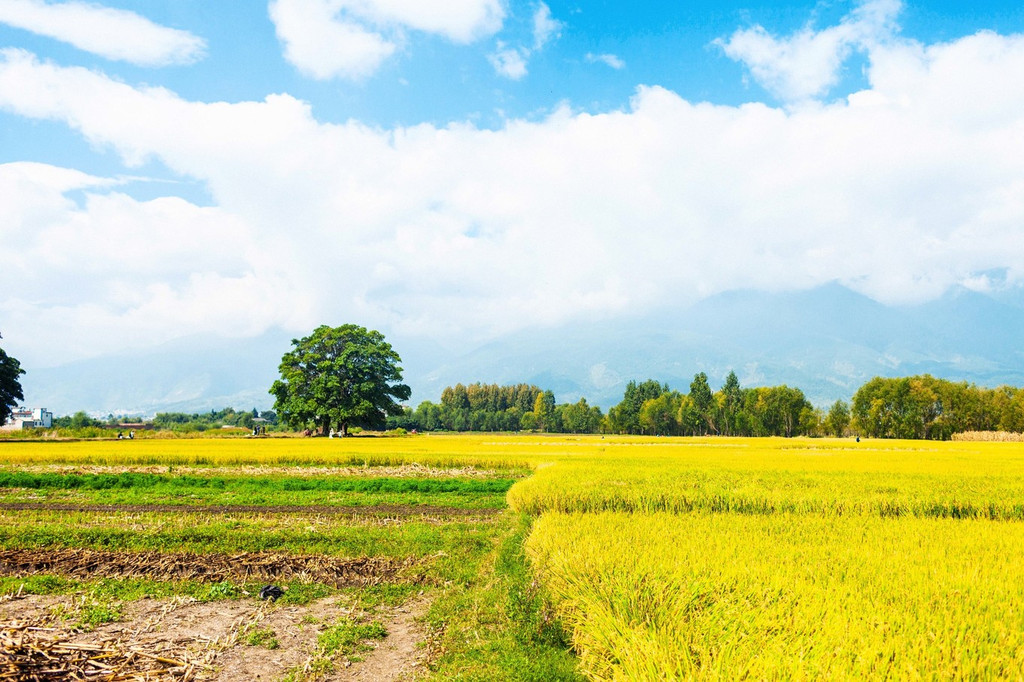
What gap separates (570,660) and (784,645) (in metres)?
3.76

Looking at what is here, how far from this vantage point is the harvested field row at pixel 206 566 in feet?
38.7

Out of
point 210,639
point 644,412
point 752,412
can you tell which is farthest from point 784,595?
point 644,412

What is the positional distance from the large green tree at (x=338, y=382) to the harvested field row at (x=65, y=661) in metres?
68.3

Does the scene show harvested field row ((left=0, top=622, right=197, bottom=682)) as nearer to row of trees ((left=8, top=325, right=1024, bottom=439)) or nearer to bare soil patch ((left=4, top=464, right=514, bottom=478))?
bare soil patch ((left=4, top=464, right=514, bottom=478))

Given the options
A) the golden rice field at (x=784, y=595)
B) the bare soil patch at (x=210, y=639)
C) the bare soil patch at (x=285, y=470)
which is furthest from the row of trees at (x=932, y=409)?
the bare soil patch at (x=210, y=639)

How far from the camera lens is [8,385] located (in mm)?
65750

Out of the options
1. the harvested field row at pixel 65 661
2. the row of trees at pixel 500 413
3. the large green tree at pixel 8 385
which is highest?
the large green tree at pixel 8 385

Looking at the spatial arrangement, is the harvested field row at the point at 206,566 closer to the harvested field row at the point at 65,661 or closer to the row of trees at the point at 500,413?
the harvested field row at the point at 65,661

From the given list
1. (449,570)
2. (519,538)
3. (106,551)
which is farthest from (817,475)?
(106,551)

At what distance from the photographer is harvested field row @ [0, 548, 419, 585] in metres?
11.8

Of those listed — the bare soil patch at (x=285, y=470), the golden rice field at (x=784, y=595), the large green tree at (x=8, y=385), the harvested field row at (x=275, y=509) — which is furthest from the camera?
the large green tree at (x=8, y=385)

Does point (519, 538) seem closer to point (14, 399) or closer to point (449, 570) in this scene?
point (449, 570)

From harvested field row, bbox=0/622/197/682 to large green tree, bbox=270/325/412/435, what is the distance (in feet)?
224

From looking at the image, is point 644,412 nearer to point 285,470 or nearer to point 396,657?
point 285,470
